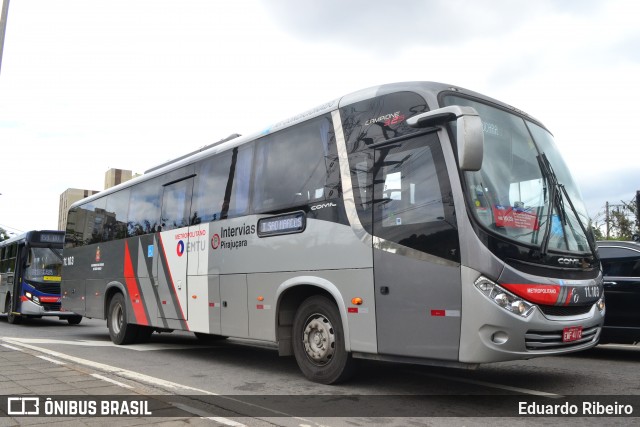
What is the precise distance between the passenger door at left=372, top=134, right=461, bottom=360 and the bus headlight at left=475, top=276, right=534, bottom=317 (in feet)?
0.79

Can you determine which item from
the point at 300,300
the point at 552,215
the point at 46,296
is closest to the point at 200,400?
the point at 300,300

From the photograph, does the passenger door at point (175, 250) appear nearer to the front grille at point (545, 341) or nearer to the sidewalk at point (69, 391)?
the sidewalk at point (69, 391)

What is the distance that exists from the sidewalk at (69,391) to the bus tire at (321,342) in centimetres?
176

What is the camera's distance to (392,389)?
6352 mm

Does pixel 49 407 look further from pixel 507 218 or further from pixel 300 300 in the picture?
pixel 507 218

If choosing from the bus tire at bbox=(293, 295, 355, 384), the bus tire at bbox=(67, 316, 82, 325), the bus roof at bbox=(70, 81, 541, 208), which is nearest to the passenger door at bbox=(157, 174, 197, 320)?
the bus roof at bbox=(70, 81, 541, 208)

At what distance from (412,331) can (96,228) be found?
32.0 feet

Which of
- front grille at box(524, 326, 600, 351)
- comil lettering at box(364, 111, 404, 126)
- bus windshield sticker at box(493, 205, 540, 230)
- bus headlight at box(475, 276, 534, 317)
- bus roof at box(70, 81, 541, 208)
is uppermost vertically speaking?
bus roof at box(70, 81, 541, 208)

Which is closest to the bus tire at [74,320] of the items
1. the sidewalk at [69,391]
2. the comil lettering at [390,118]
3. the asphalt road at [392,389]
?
the asphalt road at [392,389]

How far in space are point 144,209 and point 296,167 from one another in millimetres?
4986

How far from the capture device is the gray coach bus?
203 inches

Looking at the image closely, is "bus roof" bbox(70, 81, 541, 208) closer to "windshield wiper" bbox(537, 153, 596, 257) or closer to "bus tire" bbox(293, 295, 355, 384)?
"windshield wiper" bbox(537, 153, 596, 257)

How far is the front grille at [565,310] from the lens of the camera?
5.24m

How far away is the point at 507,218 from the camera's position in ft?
17.6
